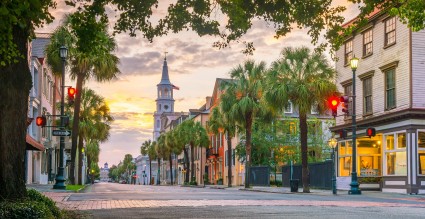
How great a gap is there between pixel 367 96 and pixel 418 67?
18.4 feet

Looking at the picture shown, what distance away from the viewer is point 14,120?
10.0 metres

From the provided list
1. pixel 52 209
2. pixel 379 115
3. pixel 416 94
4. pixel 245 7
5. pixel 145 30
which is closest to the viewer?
pixel 52 209

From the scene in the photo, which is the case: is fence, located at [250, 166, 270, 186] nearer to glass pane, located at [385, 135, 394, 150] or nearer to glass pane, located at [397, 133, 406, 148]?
glass pane, located at [385, 135, 394, 150]

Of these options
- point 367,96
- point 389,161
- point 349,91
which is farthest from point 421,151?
point 349,91

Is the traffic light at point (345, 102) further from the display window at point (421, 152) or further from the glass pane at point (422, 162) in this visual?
the glass pane at point (422, 162)

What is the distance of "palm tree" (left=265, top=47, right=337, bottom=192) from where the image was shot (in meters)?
32.3

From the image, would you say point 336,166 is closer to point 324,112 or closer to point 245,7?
point 324,112

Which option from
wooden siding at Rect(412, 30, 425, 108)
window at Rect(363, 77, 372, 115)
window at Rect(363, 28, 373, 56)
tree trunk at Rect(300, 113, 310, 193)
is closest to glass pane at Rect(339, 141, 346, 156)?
window at Rect(363, 77, 372, 115)

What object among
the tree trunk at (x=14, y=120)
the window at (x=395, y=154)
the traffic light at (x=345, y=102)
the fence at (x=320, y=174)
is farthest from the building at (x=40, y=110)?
the tree trunk at (x=14, y=120)

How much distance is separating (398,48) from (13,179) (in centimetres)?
2507

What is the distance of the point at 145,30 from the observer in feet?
44.4

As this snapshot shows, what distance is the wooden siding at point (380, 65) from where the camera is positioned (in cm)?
3041

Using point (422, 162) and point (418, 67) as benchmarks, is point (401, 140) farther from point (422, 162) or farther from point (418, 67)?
point (418, 67)

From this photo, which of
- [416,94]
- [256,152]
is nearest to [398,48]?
[416,94]
